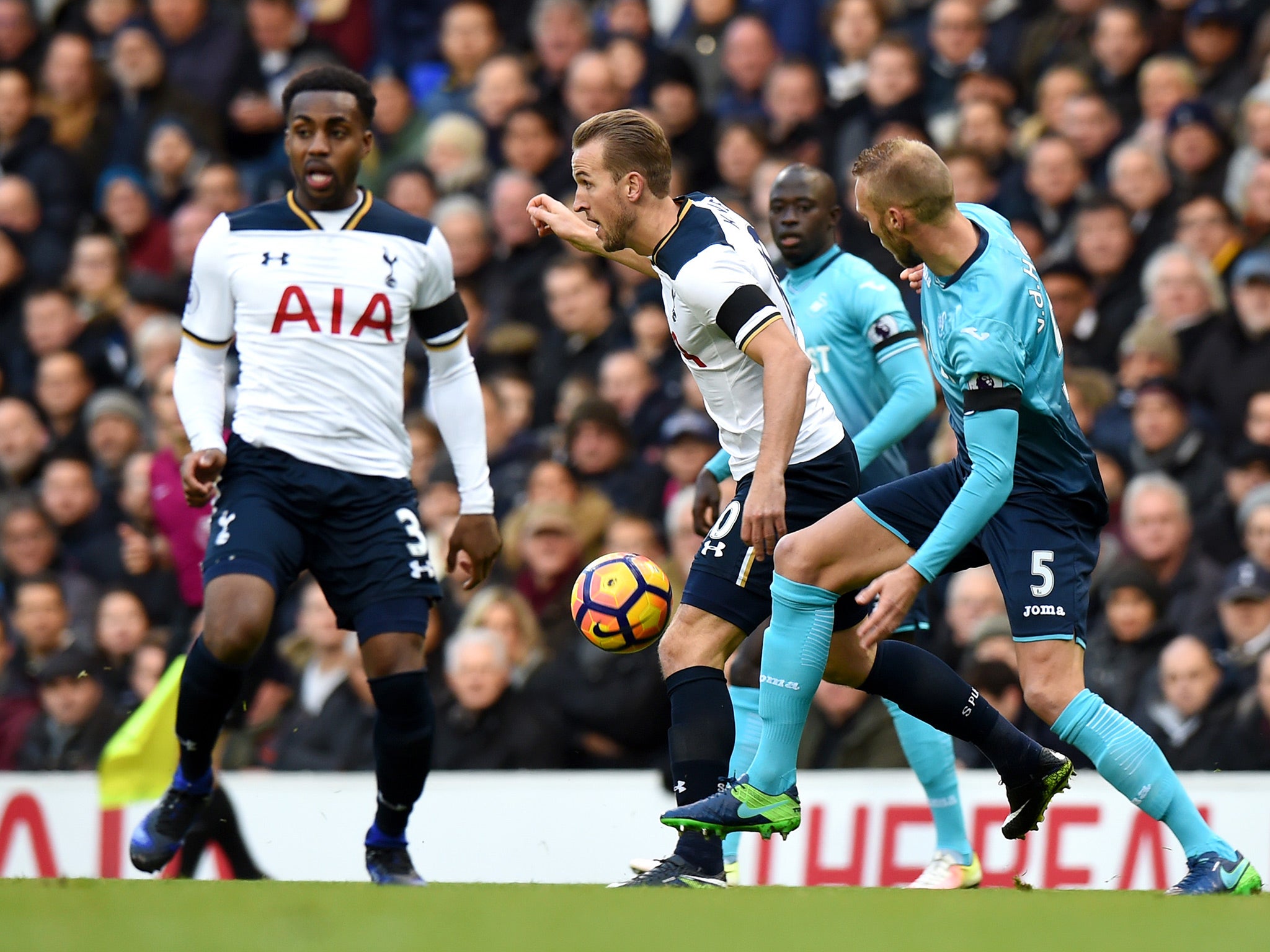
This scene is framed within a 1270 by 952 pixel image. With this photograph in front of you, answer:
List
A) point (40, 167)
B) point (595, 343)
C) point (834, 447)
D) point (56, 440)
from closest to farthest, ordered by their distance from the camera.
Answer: point (834, 447) → point (595, 343) → point (56, 440) → point (40, 167)

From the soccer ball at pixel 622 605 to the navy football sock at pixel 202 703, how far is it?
1.20 metres

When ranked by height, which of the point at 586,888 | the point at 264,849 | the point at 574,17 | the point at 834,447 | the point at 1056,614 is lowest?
the point at 264,849

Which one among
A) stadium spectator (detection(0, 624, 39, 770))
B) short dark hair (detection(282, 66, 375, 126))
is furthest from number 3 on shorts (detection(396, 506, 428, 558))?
stadium spectator (detection(0, 624, 39, 770))

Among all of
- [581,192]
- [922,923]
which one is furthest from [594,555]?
[922,923]

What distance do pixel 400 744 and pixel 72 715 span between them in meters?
4.45

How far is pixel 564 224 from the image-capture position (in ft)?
20.7

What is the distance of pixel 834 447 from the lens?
609 centimetres

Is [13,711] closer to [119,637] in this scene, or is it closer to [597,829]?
[119,637]

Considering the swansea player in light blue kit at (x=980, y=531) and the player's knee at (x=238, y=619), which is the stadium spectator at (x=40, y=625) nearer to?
the player's knee at (x=238, y=619)

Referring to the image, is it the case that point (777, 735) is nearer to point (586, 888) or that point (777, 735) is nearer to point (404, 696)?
point (586, 888)

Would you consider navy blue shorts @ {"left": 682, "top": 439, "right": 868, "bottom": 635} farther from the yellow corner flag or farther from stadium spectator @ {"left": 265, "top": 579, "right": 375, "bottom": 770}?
stadium spectator @ {"left": 265, "top": 579, "right": 375, "bottom": 770}

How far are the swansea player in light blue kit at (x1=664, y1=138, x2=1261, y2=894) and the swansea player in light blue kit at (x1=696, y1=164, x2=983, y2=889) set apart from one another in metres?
1.05

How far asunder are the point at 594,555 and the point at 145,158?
5972 millimetres

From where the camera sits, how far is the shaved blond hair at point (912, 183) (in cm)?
566
